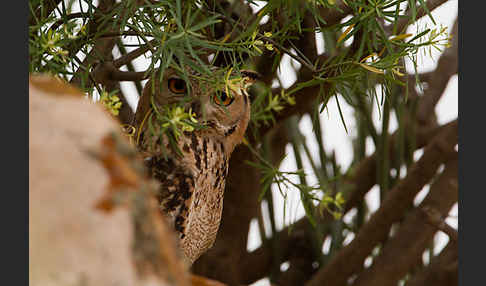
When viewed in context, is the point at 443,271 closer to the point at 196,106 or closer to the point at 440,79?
the point at 440,79

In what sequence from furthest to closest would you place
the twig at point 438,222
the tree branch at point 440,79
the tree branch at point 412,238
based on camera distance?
the tree branch at point 440,79, the tree branch at point 412,238, the twig at point 438,222

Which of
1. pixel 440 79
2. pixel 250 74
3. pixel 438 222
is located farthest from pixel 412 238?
pixel 250 74

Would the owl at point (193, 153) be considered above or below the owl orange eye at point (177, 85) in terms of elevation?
below

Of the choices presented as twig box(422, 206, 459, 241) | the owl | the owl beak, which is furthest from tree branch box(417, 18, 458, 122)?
the owl beak

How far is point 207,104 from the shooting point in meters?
0.89

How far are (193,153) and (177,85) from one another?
0.11m

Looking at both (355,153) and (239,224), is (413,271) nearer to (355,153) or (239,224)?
(355,153)

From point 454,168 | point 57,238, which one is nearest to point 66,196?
point 57,238

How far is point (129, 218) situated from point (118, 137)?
0.05 m

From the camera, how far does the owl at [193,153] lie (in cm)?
82

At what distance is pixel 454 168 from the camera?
58.6 inches

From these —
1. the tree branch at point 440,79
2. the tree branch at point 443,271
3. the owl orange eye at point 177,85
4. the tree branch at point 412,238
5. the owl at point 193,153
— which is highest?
the tree branch at point 440,79

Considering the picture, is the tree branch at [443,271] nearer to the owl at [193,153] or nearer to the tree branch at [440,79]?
the tree branch at [440,79]

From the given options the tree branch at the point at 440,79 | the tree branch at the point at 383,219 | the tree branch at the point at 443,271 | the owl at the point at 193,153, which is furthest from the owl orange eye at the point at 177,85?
the tree branch at the point at 440,79
